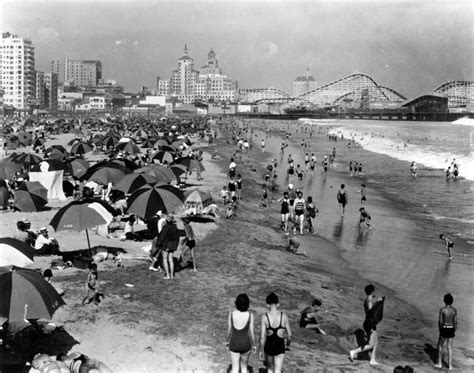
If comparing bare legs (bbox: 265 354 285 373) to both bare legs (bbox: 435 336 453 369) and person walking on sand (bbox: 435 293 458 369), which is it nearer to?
person walking on sand (bbox: 435 293 458 369)

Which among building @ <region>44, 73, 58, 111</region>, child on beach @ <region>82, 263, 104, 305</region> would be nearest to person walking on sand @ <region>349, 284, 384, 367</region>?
child on beach @ <region>82, 263, 104, 305</region>

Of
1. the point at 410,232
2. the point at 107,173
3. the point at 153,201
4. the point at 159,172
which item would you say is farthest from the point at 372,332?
the point at 410,232

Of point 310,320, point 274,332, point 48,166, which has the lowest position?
point 310,320

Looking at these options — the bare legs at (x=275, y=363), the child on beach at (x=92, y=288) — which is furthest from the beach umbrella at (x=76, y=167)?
the bare legs at (x=275, y=363)

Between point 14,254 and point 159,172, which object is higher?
point 159,172

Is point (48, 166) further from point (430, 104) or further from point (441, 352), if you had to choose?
point (430, 104)

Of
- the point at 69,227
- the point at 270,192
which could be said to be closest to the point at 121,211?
the point at 69,227
